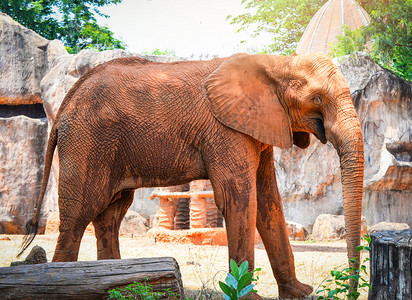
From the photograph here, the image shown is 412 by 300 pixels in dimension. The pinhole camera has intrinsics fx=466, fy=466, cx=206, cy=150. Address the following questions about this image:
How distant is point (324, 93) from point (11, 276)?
3126mm

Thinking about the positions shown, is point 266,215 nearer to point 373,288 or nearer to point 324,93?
point 324,93

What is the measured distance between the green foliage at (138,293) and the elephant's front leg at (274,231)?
218 cm

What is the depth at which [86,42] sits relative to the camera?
1691 cm

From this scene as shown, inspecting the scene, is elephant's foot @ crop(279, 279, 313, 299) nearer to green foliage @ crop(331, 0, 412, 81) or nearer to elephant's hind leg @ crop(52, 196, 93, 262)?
elephant's hind leg @ crop(52, 196, 93, 262)

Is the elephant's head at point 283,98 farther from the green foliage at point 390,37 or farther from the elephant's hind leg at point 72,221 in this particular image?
the green foliage at point 390,37

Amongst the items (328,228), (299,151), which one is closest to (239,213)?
(328,228)

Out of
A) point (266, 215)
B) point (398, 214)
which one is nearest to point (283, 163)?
point (398, 214)

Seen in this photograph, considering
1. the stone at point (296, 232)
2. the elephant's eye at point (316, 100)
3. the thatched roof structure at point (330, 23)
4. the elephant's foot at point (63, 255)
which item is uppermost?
the thatched roof structure at point (330, 23)

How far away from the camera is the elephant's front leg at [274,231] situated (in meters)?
4.95

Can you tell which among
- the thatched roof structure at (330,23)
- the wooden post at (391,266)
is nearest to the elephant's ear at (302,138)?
the wooden post at (391,266)

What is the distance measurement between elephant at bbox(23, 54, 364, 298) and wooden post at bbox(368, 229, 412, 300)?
157cm

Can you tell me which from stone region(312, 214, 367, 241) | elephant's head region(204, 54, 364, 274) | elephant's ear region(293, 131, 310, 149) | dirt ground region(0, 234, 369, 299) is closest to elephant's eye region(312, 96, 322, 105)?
elephant's head region(204, 54, 364, 274)

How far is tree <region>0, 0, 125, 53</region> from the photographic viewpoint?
1592cm

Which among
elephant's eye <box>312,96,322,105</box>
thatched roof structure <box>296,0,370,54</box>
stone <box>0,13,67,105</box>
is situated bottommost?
elephant's eye <box>312,96,322,105</box>
